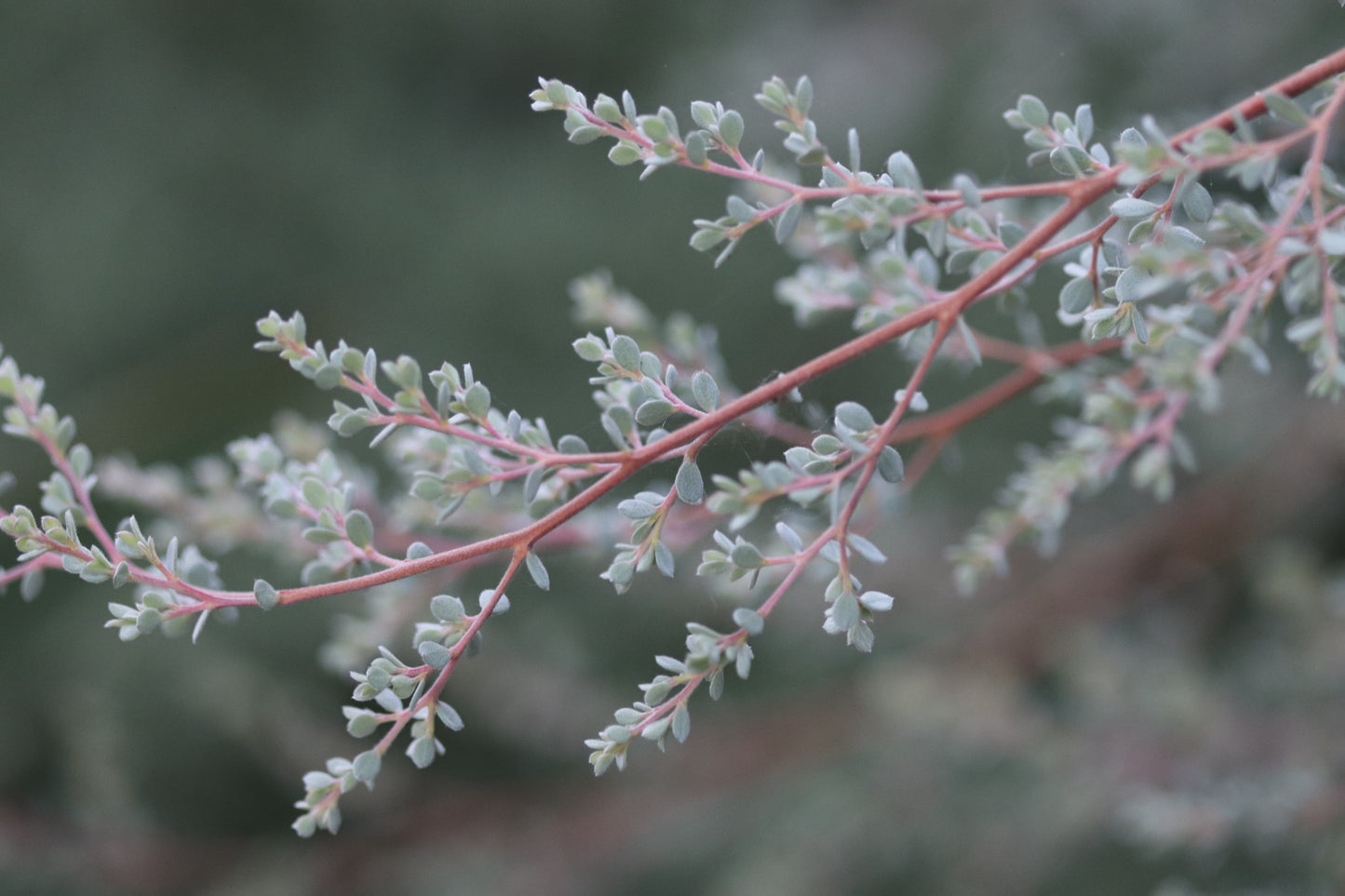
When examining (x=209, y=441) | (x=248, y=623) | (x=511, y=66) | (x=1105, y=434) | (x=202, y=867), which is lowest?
(x=1105, y=434)

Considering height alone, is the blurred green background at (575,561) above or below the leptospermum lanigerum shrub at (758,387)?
above

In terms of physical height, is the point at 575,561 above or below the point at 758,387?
above

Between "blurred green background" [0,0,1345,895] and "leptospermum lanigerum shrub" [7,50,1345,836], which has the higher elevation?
"blurred green background" [0,0,1345,895]

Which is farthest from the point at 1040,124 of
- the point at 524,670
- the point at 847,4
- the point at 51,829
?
the point at 847,4

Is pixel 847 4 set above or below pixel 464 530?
above

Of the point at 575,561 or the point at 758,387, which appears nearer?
the point at 758,387

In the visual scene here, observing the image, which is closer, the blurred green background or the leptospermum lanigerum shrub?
the leptospermum lanigerum shrub

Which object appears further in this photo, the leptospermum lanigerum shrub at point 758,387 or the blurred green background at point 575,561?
the blurred green background at point 575,561

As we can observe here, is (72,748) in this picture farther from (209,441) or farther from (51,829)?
(209,441)
